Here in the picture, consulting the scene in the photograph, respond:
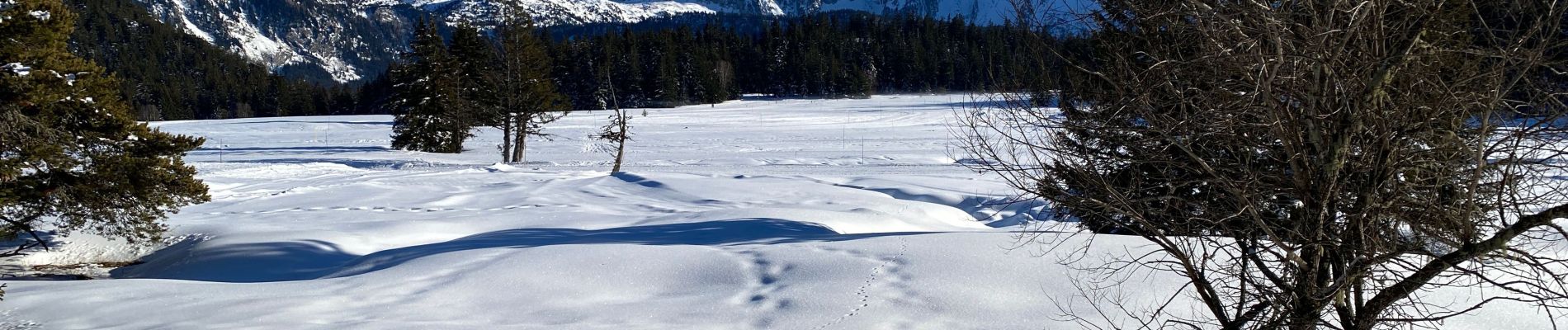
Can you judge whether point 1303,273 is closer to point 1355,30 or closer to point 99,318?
Result: point 1355,30

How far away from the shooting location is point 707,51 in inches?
3691

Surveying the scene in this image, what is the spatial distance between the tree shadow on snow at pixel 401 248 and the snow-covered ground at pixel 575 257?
48 millimetres

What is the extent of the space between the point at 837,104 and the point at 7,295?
7131 centimetres

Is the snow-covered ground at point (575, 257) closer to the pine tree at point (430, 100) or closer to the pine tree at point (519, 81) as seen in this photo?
the pine tree at point (519, 81)

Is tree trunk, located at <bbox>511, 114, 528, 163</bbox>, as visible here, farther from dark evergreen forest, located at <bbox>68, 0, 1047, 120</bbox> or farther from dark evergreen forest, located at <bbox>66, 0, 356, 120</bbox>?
dark evergreen forest, located at <bbox>66, 0, 356, 120</bbox>

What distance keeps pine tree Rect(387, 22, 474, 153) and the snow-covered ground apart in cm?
905

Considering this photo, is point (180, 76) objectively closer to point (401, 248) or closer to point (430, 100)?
point (430, 100)

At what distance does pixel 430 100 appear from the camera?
3606cm

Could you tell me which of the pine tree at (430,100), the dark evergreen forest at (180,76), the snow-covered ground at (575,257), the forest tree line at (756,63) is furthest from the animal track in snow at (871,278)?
the dark evergreen forest at (180,76)

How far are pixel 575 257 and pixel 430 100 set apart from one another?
29.4 m

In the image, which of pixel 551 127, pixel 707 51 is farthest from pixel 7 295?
pixel 707 51

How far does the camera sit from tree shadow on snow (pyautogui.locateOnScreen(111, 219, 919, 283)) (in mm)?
11016

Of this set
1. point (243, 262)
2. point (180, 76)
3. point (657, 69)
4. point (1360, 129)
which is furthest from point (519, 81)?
point (180, 76)

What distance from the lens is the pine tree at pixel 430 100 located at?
35.6m
